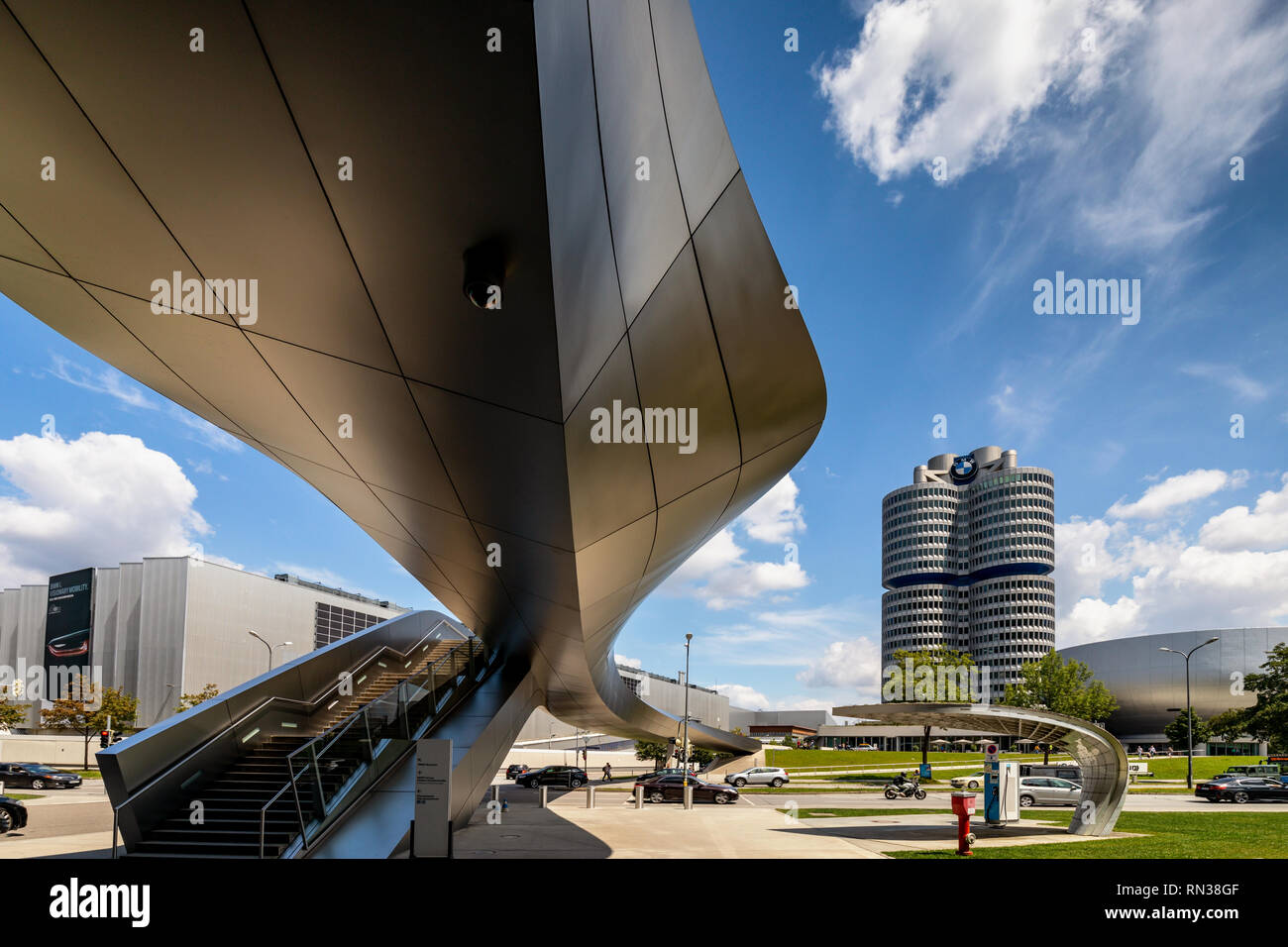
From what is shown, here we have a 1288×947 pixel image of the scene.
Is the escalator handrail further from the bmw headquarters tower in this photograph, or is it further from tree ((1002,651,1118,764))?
the bmw headquarters tower

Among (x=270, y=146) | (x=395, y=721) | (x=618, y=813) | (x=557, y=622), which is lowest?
(x=618, y=813)

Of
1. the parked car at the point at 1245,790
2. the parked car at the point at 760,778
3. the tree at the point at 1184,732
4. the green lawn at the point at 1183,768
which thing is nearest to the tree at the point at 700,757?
the parked car at the point at 760,778

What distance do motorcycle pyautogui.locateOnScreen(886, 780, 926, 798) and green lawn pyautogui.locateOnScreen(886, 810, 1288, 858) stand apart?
33.7ft

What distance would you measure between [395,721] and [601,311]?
1066 cm

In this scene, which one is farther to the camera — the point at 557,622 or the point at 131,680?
the point at 131,680

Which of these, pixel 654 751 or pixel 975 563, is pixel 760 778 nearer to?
pixel 654 751

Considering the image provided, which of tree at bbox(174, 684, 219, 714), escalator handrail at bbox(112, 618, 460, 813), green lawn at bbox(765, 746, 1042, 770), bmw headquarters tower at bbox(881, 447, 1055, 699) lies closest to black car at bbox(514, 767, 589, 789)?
escalator handrail at bbox(112, 618, 460, 813)

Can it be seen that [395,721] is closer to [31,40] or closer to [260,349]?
[260,349]

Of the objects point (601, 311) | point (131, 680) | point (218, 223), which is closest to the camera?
point (218, 223)
